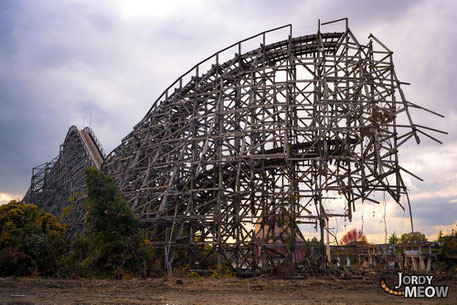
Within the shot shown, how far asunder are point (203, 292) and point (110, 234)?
5732 mm

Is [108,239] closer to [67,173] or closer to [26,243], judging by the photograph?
[26,243]

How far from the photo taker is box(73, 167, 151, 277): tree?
1681 cm

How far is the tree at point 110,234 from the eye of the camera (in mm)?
16812

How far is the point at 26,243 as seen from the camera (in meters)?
17.5

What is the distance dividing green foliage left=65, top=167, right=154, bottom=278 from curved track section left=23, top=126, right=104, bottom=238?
10.8 m

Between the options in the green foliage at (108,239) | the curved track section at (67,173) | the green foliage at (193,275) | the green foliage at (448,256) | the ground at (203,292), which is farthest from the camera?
the curved track section at (67,173)

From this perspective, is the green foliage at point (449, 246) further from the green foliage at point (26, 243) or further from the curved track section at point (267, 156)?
the green foliage at point (26, 243)

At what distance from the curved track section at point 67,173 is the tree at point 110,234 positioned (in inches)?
429

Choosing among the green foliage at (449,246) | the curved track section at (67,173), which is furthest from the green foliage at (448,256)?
the curved track section at (67,173)

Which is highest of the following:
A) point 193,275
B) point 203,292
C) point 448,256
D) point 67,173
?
point 67,173

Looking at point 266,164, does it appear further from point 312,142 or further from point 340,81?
point 340,81

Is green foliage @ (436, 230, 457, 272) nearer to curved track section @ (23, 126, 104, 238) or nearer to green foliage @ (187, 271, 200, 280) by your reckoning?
green foliage @ (187, 271, 200, 280)

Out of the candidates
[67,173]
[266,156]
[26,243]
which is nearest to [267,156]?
[266,156]

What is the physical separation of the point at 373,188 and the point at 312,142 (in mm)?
3188
